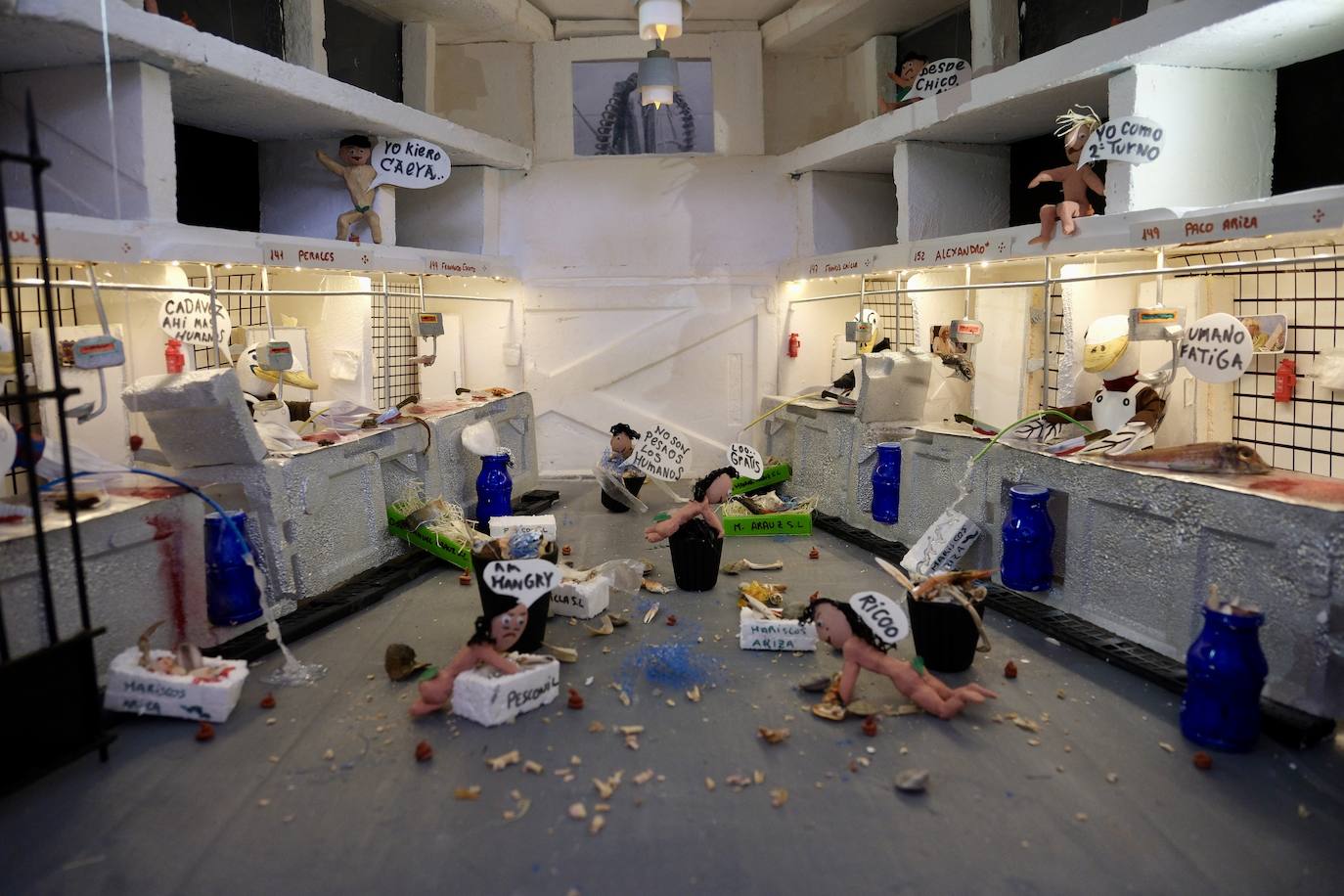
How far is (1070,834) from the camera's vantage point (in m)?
3.05

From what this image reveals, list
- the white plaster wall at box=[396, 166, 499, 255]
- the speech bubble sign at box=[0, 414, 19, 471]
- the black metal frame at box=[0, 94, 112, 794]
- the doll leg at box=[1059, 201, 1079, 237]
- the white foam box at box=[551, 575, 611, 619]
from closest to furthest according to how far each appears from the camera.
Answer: the black metal frame at box=[0, 94, 112, 794]
the speech bubble sign at box=[0, 414, 19, 471]
the white foam box at box=[551, 575, 611, 619]
the doll leg at box=[1059, 201, 1079, 237]
the white plaster wall at box=[396, 166, 499, 255]

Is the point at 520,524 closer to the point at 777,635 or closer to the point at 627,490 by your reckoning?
the point at 777,635

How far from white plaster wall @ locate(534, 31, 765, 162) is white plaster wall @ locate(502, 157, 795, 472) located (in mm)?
237

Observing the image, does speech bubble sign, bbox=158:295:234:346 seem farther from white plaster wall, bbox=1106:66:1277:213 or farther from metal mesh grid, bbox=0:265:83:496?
white plaster wall, bbox=1106:66:1277:213

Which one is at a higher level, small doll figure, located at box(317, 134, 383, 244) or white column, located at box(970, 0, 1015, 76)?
white column, located at box(970, 0, 1015, 76)

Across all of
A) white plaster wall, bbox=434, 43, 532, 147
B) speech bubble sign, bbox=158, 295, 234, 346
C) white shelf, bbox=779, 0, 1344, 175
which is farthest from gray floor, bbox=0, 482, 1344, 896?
white plaster wall, bbox=434, 43, 532, 147

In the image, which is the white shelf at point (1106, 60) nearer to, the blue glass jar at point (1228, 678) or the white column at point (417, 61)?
the blue glass jar at point (1228, 678)

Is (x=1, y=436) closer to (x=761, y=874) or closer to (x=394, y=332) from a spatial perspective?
(x=761, y=874)

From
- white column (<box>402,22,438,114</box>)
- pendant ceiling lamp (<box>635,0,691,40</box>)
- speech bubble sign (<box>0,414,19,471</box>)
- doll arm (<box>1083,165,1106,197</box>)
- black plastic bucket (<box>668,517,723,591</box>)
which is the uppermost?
white column (<box>402,22,438,114</box>)

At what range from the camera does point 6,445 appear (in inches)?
148

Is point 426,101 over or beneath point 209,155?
over

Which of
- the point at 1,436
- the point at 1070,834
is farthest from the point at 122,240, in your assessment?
the point at 1070,834

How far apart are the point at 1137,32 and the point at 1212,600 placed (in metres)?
3.41

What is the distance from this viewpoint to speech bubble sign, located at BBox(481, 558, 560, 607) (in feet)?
14.0
